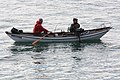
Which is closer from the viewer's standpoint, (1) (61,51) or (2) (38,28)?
(1) (61,51)

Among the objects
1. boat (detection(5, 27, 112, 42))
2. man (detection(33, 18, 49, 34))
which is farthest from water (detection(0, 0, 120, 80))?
man (detection(33, 18, 49, 34))

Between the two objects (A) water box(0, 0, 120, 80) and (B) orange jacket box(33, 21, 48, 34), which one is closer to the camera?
(A) water box(0, 0, 120, 80)

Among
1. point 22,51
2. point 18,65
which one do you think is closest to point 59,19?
point 22,51

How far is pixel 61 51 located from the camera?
42.5 m

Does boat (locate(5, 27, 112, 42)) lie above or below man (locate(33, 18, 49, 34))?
below

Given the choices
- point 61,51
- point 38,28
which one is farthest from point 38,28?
point 61,51

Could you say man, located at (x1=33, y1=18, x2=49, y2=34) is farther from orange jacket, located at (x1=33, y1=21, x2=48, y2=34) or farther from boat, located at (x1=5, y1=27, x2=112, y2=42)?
boat, located at (x1=5, y1=27, x2=112, y2=42)

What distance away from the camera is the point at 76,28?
4547 centimetres

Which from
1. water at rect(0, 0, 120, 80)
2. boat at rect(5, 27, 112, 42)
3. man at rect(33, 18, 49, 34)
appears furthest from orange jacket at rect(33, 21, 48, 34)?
water at rect(0, 0, 120, 80)

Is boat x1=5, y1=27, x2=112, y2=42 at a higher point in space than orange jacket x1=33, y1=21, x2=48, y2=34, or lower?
lower

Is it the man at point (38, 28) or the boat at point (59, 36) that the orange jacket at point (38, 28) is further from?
the boat at point (59, 36)

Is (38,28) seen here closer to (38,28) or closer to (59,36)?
(38,28)

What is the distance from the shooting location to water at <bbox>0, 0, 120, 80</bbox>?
35500 millimetres

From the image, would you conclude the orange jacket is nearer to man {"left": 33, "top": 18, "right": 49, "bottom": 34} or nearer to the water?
man {"left": 33, "top": 18, "right": 49, "bottom": 34}
